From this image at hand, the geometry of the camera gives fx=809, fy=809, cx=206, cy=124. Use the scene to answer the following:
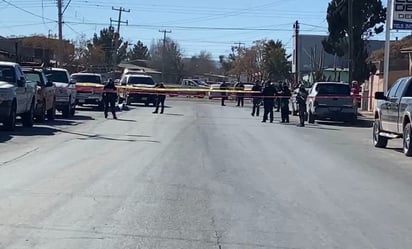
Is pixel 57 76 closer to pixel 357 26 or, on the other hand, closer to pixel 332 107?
pixel 332 107

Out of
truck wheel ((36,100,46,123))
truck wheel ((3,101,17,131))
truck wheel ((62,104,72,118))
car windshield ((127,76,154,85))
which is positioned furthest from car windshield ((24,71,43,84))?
car windshield ((127,76,154,85))

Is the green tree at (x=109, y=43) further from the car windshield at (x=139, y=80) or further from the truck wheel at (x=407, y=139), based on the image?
the truck wheel at (x=407, y=139)

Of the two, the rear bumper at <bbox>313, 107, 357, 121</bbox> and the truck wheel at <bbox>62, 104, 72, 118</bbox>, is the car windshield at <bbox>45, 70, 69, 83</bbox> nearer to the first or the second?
the truck wheel at <bbox>62, 104, 72, 118</bbox>

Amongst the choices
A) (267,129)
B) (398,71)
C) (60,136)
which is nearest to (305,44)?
(398,71)

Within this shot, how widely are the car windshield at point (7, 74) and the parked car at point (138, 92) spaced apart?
2185cm

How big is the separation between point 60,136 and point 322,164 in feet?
29.0

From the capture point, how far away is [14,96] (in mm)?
23656

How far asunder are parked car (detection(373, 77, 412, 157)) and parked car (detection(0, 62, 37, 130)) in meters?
10.4

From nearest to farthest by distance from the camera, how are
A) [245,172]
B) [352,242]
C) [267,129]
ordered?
[352,242], [245,172], [267,129]

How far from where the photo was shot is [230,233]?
9.18 metres

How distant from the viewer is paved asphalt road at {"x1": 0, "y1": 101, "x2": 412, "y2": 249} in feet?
29.4

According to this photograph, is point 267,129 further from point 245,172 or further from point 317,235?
point 317,235

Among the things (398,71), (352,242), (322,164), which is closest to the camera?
(352,242)

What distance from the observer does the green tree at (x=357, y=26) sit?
163 feet
